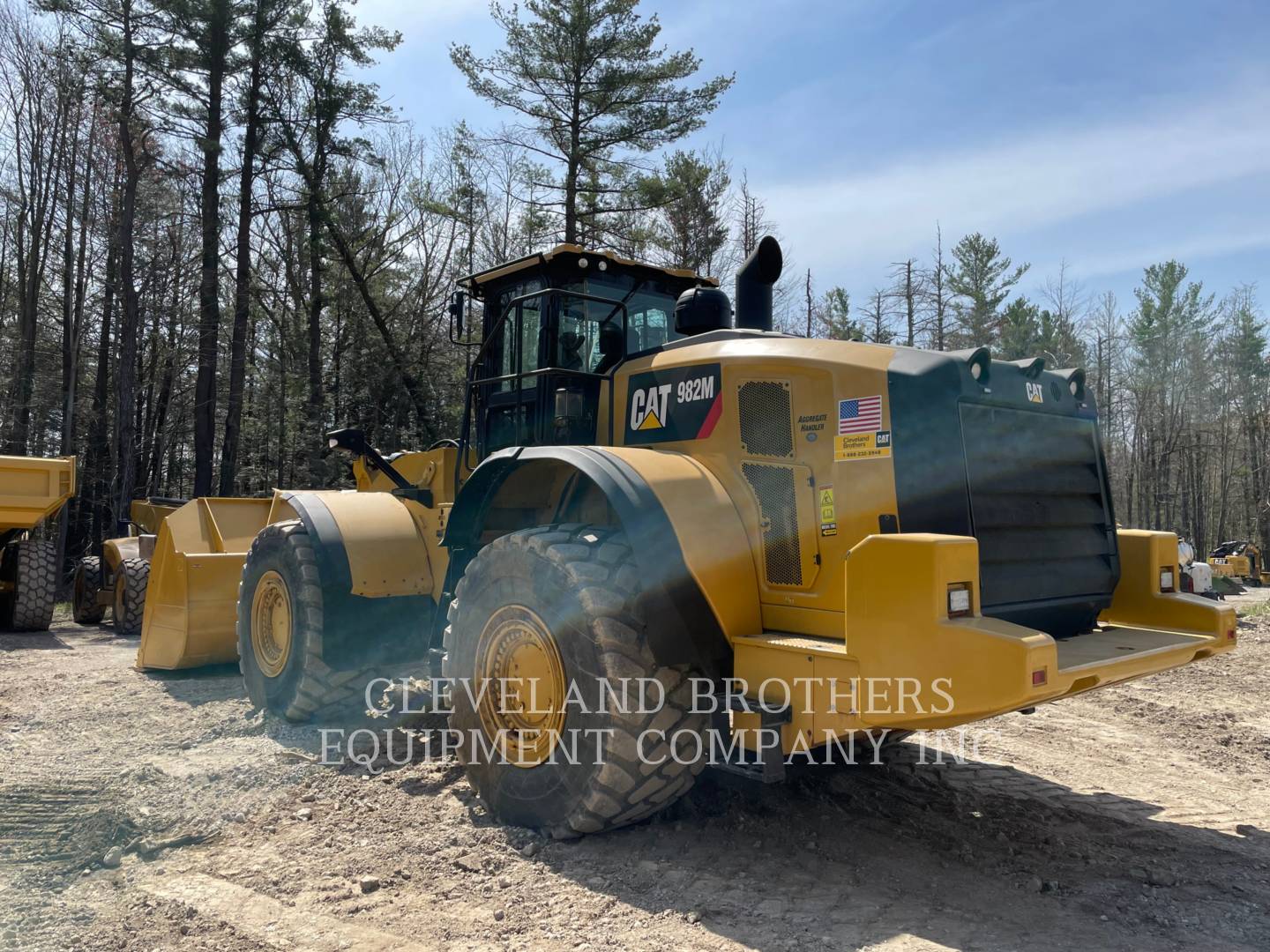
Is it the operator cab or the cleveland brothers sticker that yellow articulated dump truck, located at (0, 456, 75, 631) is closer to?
the operator cab

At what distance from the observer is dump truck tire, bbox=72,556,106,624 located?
12.9 meters

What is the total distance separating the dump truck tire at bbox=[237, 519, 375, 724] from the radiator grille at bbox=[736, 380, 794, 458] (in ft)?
10.4

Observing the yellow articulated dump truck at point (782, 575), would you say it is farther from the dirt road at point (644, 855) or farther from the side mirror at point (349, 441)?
the side mirror at point (349, 441)

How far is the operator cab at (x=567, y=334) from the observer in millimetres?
5305

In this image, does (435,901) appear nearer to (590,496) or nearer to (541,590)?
(541,590)

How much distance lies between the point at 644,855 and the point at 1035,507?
2.28 m

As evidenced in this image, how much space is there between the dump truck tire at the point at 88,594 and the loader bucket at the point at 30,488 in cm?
127

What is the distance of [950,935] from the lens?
3256 millimetres

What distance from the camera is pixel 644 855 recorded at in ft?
13.1

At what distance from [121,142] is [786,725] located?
20.0 metres

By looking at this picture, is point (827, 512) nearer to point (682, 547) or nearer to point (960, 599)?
point (682, 547)

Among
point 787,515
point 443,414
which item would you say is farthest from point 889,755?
point 443,414

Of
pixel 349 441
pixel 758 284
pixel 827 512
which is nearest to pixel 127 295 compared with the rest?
pixel 349 441

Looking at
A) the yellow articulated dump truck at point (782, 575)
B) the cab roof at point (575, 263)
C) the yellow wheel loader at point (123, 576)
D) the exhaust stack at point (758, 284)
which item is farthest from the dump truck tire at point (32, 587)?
the exhaust stack at point (758, 284)
